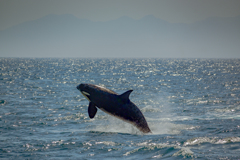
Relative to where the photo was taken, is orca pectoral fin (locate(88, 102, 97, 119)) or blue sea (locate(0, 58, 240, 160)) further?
orca pectoral fin (locate(88, 102, 97, 119))

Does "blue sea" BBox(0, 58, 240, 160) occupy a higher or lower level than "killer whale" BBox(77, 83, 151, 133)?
lower

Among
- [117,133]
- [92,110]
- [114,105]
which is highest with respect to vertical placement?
[114,105]

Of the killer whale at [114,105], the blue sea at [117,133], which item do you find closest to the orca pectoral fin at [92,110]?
the killer whale at [114,105]

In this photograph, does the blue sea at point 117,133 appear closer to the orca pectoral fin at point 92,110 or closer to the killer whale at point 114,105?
the killer whale at point 114,105

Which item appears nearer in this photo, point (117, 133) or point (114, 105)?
point (114, 105)

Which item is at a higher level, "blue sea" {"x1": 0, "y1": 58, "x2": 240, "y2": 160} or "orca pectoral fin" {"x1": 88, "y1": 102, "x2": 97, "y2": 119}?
"orca pectoral fin" {"x1": 88, "y1": 102, "x2": 97, "y2": 119}

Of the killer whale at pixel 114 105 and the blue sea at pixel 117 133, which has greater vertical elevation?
the killer whale at pixel 114 105

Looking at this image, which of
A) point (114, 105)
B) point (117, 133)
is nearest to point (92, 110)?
point (114, 105)

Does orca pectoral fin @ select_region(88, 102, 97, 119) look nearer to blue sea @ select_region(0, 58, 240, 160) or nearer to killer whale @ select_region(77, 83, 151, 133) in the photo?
killer whale @ select_region(77, 83, 151, 133)

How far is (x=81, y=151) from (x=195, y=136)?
22.7ft

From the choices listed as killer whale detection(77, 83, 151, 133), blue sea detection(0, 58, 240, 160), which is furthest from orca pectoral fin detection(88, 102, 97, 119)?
blue sea detection(0, 58, 240, 160)

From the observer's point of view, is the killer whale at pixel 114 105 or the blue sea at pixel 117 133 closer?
the blue sea at pixel 117 133

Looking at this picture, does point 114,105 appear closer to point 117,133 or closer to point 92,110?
point 92,110

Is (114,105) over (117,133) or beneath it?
over
